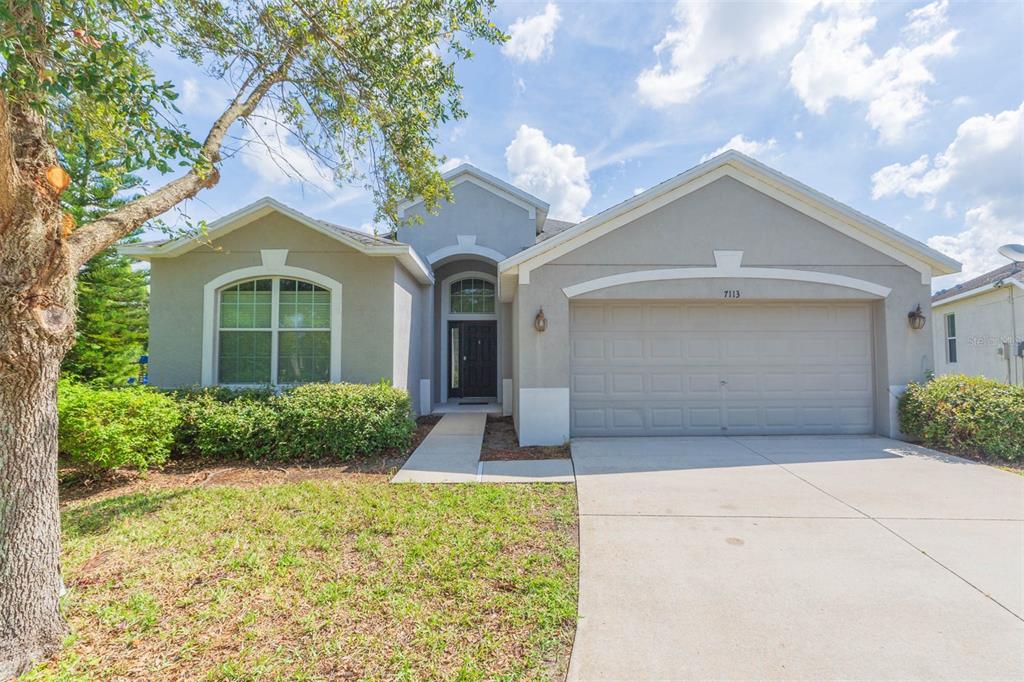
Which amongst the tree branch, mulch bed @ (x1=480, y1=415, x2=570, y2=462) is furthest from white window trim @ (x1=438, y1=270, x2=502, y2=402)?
the tree branch

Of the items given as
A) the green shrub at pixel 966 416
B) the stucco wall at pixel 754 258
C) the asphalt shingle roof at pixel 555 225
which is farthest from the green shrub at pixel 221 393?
the green shrub at pixel 966 416

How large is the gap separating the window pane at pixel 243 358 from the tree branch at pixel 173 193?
4.56 meters

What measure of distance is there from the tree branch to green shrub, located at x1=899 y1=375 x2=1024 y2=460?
11.0 metres

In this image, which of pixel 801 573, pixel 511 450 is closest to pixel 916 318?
pixel 801 573

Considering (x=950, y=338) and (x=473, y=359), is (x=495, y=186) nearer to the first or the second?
(x=473, y=359)

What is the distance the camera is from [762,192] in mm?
7965

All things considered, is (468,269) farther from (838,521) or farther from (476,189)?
(838,521)

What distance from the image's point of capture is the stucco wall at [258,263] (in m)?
8.48

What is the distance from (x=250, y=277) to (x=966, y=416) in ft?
42.2

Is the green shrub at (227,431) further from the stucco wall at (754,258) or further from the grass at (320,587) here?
the stucco wall at (754,258)

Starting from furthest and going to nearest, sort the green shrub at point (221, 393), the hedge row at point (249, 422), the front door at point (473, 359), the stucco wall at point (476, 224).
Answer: the front door at point (473, 359), the stucco wall at point (476, 224), the green shrub at point (221, 393), the hedge row at point (249, 422)

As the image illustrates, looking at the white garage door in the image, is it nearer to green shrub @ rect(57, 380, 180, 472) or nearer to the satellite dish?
the satellite dish

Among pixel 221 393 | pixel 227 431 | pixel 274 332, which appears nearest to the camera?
pixel 227 431

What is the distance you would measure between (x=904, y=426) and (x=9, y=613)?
11.3 meters
